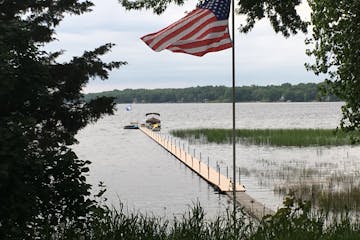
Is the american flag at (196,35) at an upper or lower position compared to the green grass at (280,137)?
upper

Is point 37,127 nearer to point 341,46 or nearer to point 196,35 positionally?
point 196,35

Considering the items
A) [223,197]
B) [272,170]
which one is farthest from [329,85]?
[272,170]

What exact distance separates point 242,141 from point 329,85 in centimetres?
4079

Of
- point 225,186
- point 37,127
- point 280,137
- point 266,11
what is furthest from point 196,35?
point 280,137

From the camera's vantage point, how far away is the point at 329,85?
42.0ft

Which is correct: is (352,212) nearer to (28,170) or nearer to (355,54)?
(355,54)

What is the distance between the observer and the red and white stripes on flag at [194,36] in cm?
948

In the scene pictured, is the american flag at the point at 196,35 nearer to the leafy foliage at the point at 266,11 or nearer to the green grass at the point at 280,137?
the leafy foliage at the point at 266,11

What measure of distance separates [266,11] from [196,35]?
6.89 m

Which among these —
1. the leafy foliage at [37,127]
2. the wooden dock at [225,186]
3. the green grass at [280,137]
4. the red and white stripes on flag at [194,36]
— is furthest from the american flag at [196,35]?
the green grass at [280,137]

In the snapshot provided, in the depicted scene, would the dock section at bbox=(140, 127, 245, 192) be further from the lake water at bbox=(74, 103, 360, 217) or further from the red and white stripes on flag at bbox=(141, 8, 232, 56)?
the red and white stripes on flag at bbox=(141, 8, 232, 56)

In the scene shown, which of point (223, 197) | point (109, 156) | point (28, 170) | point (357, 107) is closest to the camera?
point (28, 170)

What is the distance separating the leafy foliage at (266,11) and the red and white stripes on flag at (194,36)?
17.7ft

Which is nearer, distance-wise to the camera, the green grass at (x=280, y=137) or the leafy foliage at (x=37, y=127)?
the leafy foliage at (x=37, y=127)
